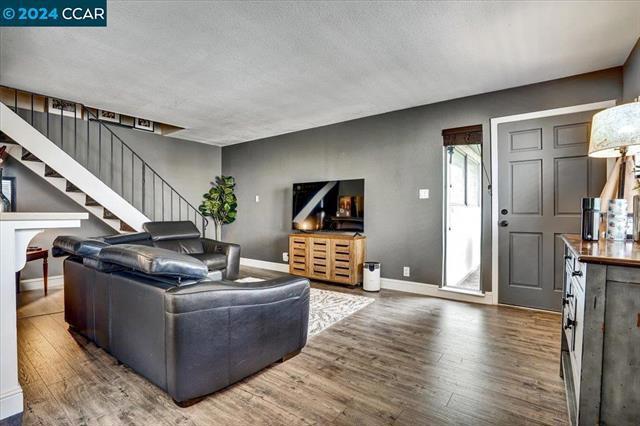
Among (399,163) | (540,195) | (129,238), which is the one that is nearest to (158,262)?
(129,238)

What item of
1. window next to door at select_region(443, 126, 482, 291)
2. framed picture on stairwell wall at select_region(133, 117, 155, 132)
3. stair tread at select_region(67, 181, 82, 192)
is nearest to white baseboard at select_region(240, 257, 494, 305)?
window next to door at select_region(443, 126, 482, 291)

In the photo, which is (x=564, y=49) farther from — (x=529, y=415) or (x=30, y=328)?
(x=30, y=328)

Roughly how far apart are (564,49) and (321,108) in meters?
2.60

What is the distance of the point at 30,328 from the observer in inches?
109

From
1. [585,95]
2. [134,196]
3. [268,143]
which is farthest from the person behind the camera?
[268,143]

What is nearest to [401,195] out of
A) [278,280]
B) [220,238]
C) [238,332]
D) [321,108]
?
[321,108]

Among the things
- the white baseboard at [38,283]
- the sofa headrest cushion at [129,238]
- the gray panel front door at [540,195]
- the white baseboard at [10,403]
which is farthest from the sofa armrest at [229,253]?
the gray panel front door at [540,195]

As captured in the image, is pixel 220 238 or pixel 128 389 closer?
pixel 128 389

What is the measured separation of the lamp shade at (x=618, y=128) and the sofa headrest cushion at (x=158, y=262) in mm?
2463

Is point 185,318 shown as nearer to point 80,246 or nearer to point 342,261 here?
point 80,246

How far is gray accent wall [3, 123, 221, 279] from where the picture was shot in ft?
13.8

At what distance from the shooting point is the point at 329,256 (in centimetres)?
448

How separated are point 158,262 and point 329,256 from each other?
3.08m

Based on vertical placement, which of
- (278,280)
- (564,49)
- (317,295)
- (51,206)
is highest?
(564,49)
